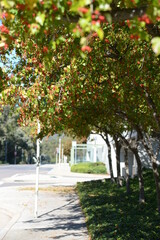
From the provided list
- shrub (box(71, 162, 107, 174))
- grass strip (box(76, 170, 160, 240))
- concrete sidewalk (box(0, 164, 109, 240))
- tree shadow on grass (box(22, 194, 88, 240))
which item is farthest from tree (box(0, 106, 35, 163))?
tree shadow on grass (box(22, 194, 88, 240))

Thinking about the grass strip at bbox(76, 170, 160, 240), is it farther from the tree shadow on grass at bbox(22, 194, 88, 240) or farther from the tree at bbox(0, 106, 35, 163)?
the tree at bbox(0, 106, 35, 163)

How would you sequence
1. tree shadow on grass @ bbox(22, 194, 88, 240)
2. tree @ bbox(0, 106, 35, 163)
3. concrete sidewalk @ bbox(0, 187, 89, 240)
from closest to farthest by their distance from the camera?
concrete sidewalk @ bbox(0, 187, 89, 240) < tree shadow on grass @ bbox(22, 194, 88, 240) < tree @ bbox(0, 106, 35, 163)

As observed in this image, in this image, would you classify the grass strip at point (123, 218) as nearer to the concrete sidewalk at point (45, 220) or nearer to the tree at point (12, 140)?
the concrete sidewalk at point (45, 220)

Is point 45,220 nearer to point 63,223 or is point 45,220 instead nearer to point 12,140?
point 63,223

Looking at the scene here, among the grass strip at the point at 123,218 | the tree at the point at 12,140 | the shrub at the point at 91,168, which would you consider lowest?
the grass strip at the point at 123,218

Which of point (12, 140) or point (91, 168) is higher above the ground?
point (12, 140)

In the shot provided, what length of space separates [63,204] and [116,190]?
324 centimetres

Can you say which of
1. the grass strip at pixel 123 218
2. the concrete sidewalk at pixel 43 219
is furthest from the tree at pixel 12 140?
the grass strip at pixel 123 218

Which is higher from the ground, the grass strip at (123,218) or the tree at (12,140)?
the tree at (12,140)

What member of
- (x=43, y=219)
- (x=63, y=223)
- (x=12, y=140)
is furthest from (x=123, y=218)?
(x=12, y=140)

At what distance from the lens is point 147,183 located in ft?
56.8

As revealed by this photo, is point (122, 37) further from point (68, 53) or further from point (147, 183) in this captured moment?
point (147, 183)

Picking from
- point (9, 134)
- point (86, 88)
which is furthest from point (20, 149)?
point (86, 88)

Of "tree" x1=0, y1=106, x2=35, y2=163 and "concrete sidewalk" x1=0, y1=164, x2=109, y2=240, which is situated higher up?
"tree" x1=0, y1=106, x2=35, y2=163
